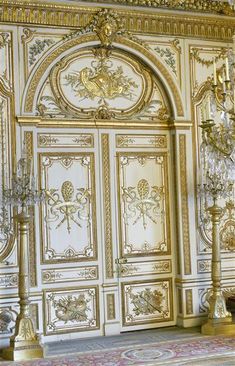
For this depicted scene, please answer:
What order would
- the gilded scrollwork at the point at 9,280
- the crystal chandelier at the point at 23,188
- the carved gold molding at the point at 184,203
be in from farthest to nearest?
1. the carved gold molding at the point at 184,203
2. the gilded scrollwork at the point at 9,280
3. the crystal chandelier at the point at 23,188

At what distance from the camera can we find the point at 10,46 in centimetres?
548

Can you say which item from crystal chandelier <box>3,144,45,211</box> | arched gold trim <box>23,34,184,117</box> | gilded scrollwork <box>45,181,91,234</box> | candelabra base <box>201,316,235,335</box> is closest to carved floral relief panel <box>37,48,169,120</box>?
arched gold trim <box>23,34,184,117</box>

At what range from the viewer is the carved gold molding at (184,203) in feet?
19.7

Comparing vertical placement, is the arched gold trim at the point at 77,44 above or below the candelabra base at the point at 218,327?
above

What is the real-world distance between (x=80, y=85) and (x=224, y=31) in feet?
5.79

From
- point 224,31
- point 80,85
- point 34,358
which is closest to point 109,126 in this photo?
point 80,85

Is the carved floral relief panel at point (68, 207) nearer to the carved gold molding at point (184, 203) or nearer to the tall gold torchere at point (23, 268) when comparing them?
the tall gold torchere at point (23, 268)

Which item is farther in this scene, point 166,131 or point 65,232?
point 166,131

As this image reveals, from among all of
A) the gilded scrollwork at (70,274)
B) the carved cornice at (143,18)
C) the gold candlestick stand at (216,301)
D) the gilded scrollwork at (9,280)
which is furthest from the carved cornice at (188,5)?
the gilded scrollwork at (9,280)

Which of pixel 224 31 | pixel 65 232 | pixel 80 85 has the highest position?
pixel 224 31

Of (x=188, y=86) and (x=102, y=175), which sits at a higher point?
(x=188, y=86)

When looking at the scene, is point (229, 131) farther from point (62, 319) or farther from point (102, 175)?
point (62, 319)

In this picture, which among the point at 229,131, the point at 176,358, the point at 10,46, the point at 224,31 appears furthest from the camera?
the point at 224,31

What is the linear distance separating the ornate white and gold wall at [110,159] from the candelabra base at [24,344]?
0.32m
